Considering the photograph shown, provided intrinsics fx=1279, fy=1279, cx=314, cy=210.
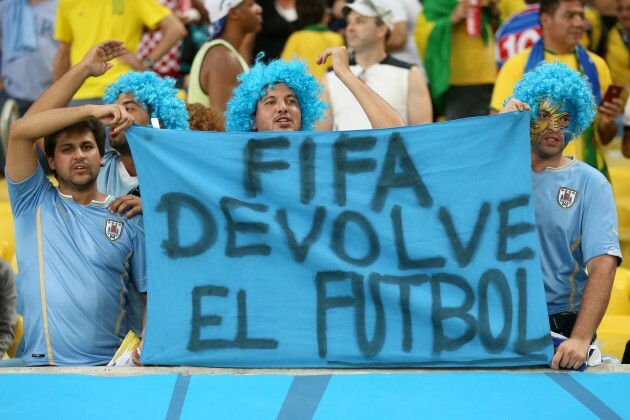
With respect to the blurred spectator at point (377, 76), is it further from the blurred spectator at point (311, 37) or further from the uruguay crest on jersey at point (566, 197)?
the uruguay crest on jersey at point (566, 197)

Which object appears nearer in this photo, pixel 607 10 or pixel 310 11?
pixel 310 11

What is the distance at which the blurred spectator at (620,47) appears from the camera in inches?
337

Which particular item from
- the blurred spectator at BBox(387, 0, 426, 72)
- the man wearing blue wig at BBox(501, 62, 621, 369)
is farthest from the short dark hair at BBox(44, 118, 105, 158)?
the blurred spectator at BBox(387, 0, 426, 72)

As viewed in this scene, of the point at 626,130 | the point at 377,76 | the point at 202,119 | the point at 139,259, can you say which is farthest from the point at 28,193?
the point at 626,130

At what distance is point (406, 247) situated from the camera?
4805 millimetres

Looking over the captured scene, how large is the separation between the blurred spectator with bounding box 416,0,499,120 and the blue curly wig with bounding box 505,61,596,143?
9.70 ft

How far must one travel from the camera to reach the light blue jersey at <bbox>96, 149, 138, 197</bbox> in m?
5.80

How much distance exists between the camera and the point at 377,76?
730 centimetres

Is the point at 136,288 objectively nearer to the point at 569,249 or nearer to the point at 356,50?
the point at 569,249

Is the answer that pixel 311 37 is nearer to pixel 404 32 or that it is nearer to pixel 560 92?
pixel 404 32

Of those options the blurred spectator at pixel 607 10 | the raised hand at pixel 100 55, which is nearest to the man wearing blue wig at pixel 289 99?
the raised hand at pixel 100 55

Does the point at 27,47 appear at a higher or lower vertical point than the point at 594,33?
lower

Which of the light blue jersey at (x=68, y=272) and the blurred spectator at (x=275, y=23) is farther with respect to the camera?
the blurred spectator at (x=275, y=23)

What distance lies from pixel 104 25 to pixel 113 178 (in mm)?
2277
